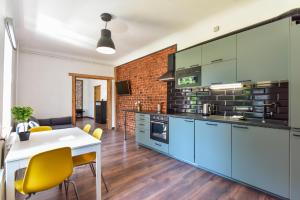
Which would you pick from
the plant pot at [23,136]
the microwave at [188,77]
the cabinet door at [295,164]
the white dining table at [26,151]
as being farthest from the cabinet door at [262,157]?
the plant pot at [23,136]

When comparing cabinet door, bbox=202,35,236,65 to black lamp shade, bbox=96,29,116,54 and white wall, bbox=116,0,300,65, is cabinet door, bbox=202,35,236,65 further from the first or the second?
black lamp shade, bbox=96,29,116,54

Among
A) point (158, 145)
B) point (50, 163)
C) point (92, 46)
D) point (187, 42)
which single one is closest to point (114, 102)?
point (92, 46)

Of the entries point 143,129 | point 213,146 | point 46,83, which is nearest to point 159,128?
point 143,129

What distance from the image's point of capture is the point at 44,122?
4406 mm

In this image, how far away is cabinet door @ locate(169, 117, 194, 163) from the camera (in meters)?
2.67

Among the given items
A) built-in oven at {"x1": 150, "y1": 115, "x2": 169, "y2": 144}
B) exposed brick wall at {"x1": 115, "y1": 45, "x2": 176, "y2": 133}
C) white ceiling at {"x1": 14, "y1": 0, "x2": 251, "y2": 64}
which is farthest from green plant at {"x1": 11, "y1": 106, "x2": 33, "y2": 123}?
exposed brick wall at {"x1": 115, "y1": 45, "x2": 176, "y2": 133}

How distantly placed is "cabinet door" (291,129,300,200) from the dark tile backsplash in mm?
508

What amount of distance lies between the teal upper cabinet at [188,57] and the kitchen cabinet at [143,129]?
4.65 feet

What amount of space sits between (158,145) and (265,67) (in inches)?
93.8

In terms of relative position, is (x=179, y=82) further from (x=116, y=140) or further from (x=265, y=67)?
(x=116, y=140)

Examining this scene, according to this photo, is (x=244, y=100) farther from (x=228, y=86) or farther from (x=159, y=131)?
(x=159, y=131)

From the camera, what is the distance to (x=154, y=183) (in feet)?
7.09

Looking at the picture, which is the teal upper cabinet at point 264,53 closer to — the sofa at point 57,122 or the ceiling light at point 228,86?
the ceiling light at point 228,86

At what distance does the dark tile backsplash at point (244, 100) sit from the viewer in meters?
2.11
